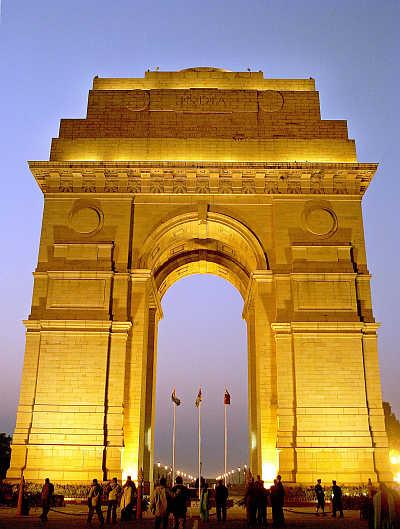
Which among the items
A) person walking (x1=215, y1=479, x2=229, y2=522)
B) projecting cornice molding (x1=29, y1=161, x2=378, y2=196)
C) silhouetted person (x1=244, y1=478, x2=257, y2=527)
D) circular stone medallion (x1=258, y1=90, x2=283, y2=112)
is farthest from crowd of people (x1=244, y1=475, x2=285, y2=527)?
circular stone medallion (x1=258, y1=90, x2=283, y2=112)

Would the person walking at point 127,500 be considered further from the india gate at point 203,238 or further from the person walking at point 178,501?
the india gate at point 203,238

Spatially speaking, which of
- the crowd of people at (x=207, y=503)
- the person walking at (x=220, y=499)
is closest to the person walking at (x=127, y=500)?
the crowd of people at (x=207, y=503)

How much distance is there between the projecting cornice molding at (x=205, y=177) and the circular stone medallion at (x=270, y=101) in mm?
3714

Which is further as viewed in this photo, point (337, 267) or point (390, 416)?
point (390, 416)

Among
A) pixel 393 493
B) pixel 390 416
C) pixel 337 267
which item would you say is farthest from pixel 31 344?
pixel 390 416

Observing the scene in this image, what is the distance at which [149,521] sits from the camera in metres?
17.3

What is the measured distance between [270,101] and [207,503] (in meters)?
18.6

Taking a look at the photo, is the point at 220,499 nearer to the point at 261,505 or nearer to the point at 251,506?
the point at 251,506

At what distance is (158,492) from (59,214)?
633 inches

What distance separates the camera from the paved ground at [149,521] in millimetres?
15195

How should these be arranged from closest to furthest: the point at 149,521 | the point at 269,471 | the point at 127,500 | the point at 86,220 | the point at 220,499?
the point at 127,500
the point at 149,521
the point at 220,499
the point at 269,471
the point at 86,220

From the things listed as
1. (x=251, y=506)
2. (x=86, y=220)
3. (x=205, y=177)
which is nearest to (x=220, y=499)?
(x=251, y=506)

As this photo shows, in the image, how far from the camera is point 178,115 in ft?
93.8

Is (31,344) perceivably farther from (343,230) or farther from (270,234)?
(343,230)
